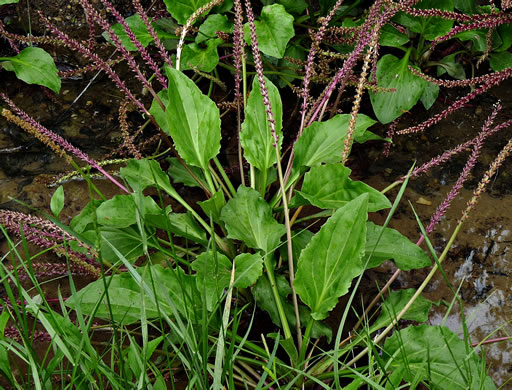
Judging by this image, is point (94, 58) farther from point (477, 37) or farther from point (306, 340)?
point (477, 37)

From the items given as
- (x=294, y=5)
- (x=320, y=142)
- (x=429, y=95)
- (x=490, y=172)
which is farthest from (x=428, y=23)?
(x=490, y=172)

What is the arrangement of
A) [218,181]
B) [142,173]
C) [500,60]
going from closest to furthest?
[142,173]
[218,181]
[500,60]

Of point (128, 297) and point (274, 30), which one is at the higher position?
point (274, 30)

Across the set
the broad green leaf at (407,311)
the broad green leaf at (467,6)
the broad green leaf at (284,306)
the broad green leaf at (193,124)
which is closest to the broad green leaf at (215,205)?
the broad green leaf at (193,124)

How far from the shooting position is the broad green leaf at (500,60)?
234 centimetres

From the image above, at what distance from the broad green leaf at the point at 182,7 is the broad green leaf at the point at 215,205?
873 mm

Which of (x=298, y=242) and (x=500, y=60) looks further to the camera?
(x=500, y=60)

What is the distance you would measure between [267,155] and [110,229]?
21.7 inches

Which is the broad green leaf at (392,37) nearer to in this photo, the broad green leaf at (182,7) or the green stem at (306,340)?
the broad green leaf at (182,7)

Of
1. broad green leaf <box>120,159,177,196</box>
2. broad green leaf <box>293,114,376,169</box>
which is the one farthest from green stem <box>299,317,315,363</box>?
broad green leaf <box>120,159,177,196</box>

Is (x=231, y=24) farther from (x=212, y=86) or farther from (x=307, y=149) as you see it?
(x=307, y=149)

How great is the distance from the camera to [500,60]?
2.35m

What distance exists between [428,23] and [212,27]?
2.77 feet

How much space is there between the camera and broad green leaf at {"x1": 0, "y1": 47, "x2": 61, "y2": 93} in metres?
2.31
